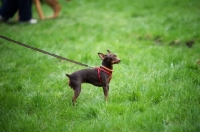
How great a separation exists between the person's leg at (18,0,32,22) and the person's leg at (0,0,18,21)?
0.23 m

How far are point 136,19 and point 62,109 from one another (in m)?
6.38

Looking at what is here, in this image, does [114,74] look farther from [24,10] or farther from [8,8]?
[8,8]

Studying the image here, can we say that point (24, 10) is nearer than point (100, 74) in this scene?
No

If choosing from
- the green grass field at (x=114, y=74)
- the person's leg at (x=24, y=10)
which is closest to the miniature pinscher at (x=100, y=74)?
the green grass field at (x=114, y=74)

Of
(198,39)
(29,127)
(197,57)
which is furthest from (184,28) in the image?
(29,127)

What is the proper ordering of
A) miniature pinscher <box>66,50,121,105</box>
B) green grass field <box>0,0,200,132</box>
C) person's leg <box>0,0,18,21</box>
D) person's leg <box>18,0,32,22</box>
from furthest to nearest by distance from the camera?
person's leg <box>18,0,32,22</box>
person's leg <box>0,0,18,21</box>
miniature pinscher <box>66,50,121,105</box>
green grass field <box>0,0,200,132</box>

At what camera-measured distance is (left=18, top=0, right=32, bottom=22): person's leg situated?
1012 cm

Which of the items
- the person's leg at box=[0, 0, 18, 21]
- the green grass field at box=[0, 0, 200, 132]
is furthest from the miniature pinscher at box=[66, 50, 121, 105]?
the person's leg at box=[0, 0, 18, 21]

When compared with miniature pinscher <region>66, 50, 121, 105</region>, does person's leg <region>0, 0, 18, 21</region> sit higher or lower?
A: lower

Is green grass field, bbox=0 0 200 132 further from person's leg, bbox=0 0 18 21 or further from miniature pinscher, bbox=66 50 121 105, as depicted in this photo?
person's leg, bbox=0 0 18 21

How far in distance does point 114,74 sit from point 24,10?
602cm

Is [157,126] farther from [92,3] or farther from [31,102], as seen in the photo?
[92,3]

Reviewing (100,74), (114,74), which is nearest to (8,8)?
(114,74)

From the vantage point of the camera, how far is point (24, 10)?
400 inches
